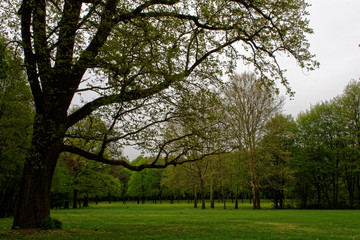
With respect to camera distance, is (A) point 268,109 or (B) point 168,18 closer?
(B) point 168,18

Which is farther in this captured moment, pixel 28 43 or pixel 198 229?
pixel 198 229

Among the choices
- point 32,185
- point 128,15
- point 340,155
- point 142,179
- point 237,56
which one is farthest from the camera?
point 142,179

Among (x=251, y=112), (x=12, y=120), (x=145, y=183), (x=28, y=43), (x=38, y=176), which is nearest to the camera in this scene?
(x=28, y=43)

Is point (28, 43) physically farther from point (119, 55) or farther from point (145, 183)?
point (145, 183)

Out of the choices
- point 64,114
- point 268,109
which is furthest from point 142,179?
point 64,114

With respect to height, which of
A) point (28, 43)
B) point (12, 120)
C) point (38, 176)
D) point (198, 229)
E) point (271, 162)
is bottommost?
point (198, 229)

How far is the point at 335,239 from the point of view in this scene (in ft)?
35.5

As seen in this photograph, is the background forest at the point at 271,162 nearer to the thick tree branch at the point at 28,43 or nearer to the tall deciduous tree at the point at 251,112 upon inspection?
the tall deciduous tree at the point at 251,112

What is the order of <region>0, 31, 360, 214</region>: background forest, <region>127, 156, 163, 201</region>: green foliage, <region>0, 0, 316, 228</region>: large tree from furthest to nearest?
<region>127, 156, 163, 201</region>: green foliage → <region>0, 31, 360, 214</region>: background forest → <region>0, 0, 316, 228</region>: large tree

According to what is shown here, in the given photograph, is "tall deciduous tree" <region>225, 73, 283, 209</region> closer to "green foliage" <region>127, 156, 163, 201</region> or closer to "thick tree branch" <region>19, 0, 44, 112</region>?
"thick tree branch" <region>19, 0, 44, 112</region>

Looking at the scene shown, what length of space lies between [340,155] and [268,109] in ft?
57.4

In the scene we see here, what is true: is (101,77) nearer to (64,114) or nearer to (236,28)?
(64,114)

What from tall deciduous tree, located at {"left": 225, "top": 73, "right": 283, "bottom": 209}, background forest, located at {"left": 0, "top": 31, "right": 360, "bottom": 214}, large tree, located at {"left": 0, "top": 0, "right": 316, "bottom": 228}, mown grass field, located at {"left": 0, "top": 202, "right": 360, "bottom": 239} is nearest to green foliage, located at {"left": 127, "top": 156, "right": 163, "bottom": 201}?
background forest, located at {"left": 0, "top": 31, "right": 360, "bottom": 214}

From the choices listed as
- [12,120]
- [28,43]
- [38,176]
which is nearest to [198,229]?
[38,176]
